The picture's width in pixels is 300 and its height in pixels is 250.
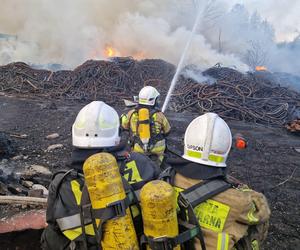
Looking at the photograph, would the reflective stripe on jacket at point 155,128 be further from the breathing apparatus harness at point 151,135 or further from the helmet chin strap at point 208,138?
the helmet chin strap at point 208,138

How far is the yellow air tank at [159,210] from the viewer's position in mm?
1392

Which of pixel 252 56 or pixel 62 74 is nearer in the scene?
pixel 62 74

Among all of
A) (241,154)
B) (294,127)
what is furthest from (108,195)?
(294,127)

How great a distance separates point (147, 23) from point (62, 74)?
13.2 metres

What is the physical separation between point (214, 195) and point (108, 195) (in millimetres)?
570

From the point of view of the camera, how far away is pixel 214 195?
5.47 feet

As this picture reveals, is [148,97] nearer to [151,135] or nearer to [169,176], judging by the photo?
[151,135]

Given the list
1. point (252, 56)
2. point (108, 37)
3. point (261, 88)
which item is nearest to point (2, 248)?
point (261, 88)

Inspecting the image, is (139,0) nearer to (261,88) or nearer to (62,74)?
(62,74)

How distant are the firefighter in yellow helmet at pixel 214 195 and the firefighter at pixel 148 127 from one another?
8.54 ft

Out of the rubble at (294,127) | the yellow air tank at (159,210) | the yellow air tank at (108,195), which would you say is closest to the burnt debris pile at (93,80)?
the rubble at (294,127)

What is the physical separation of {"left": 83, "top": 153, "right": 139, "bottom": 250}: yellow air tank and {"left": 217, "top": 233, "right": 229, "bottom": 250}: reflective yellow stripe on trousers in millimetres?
417

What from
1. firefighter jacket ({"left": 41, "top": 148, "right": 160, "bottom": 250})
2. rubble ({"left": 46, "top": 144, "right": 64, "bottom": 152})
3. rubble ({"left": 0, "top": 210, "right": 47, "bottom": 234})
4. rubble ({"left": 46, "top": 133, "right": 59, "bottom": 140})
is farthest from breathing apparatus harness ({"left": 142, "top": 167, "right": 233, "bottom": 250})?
rubble ({"left": 46, "top": 133, "right": 59, "bottom": 140})

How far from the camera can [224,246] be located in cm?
157
